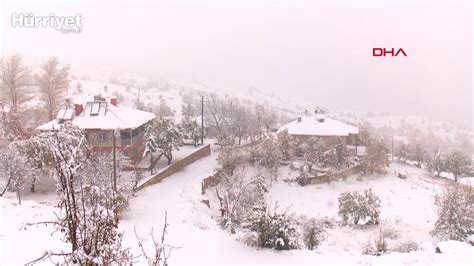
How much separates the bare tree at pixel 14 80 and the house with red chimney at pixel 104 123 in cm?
687

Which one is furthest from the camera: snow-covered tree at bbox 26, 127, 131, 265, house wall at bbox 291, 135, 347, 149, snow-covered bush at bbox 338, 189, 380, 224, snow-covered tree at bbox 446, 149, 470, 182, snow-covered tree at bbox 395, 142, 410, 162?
snow-covered tree at bbox 395, 142, 410, 162

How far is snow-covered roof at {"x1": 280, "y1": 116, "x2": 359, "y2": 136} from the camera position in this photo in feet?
134

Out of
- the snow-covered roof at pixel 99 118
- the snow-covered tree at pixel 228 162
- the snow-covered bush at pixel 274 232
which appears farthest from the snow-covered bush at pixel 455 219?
the snow-covered roof at pixel 99 118


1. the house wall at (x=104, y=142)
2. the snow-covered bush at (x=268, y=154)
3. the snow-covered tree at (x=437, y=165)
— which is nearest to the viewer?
the house wall at (x=104, y=142)

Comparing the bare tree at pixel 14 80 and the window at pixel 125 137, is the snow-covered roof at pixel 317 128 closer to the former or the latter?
the window at pixel 125 137

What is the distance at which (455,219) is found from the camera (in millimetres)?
22031

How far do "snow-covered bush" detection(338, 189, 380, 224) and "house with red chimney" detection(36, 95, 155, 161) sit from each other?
15174 millimetres

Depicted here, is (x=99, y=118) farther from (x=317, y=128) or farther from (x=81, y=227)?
(x=81, y=227)

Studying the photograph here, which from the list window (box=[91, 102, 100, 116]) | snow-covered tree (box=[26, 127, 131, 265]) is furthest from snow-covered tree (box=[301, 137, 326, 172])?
snow-covered tree (box=[26, 127, 131, 265])

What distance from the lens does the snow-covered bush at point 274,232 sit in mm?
16109

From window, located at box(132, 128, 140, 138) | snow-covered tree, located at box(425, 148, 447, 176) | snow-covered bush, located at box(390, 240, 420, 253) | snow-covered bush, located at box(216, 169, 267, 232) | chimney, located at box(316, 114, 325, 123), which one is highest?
chimney, located at box(316, 114, 325, 123)

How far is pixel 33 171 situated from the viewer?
23.0 meters

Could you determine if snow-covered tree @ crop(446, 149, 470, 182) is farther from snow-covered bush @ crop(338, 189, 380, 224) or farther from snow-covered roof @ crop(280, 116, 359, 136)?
snow-covered bush @ crop(338, 189, 380, 224)

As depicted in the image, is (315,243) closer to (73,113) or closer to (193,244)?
(193,244)
